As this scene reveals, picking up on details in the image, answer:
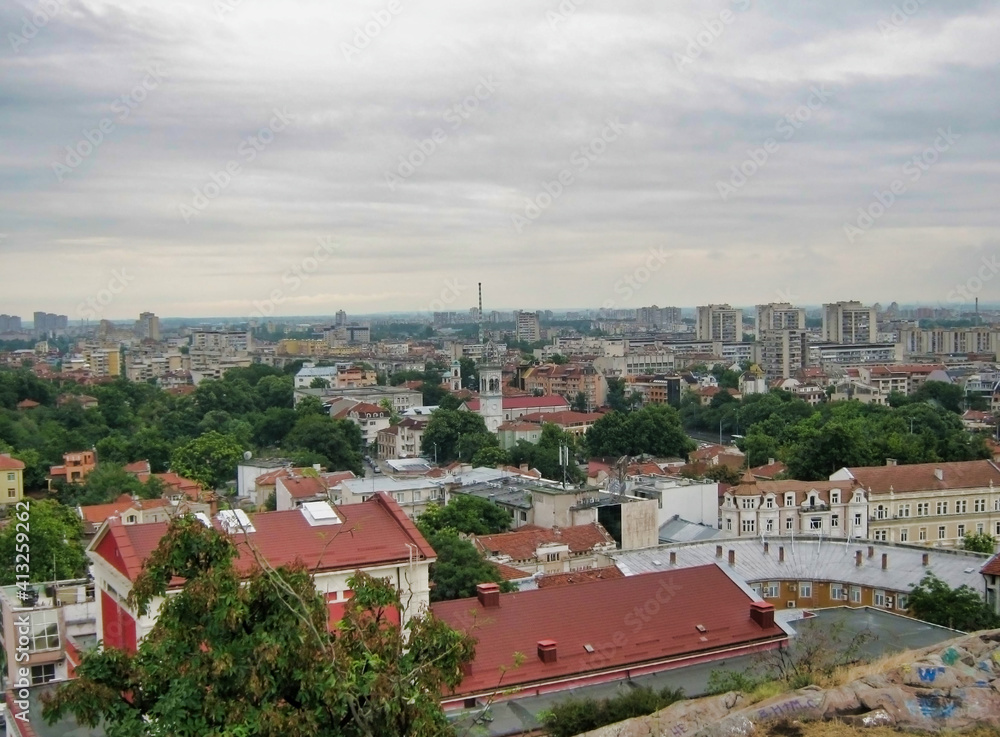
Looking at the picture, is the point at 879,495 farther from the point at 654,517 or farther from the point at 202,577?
the point at 202,577

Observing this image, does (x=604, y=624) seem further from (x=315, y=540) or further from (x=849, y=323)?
(x=849, y=323)

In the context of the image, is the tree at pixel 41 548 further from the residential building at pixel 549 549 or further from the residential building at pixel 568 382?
the residential building at pixel 568 382

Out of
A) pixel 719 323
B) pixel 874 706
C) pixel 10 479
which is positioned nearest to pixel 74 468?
pixel 10 479

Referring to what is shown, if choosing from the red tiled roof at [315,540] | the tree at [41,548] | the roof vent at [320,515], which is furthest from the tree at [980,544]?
the tree at [41,548]

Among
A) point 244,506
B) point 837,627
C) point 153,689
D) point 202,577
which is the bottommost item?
point 244,506

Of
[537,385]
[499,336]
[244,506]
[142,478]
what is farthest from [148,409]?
[499,336]

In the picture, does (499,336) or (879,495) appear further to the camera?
(499,336)
